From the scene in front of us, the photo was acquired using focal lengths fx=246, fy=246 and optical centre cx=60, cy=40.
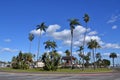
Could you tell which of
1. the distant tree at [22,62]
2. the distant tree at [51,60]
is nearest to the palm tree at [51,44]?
the distant tree at [22,62]

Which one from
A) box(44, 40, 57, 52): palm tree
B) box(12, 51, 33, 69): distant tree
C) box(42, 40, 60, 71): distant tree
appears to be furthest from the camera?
box(44, 40, 57, 52): palm tree

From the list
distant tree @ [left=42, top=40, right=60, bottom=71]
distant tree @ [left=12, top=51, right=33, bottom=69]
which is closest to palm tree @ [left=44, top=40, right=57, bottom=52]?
distant tree @ [left=12, top=51, right=33, bottom=69]

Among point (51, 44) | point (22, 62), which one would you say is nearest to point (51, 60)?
point (22, 62)

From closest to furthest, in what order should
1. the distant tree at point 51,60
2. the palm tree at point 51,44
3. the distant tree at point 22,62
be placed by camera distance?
the distant tree at point 51,60
the distant tree at point 22,62
the palm tree at point 51,44

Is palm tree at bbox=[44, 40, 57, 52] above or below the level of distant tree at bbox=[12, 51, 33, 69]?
above

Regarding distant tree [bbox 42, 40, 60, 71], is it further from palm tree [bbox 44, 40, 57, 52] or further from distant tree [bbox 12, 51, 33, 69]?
palm tree [bbox 44, 40, 57, 52]

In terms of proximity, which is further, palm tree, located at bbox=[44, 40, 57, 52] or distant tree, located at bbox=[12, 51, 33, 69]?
palm tree, located at bbox=[44, 40, 57, 52]

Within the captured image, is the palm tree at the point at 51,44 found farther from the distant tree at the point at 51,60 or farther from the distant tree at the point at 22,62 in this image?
the distant tree at the point at 51,60

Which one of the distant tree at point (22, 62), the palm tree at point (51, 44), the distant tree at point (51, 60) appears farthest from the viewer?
the palm tree at point (51, 44)

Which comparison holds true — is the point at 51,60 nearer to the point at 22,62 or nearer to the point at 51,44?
the point at 22,62

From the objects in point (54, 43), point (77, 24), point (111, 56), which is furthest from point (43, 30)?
point (111, 56)

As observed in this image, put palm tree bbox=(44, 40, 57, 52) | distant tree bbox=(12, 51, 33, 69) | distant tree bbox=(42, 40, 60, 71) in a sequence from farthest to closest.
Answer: palm tree bbox=(44, 40, 57, 52) < distant tree bbox=(12, 51, 33, 69) < distant tree bbox=(42, 40, 60, 71)

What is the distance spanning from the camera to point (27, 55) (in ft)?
294

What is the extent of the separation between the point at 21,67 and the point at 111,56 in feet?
398
